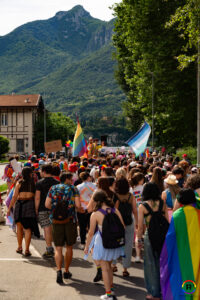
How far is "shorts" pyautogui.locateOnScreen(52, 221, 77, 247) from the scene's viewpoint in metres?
7.07

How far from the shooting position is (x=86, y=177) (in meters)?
9.22

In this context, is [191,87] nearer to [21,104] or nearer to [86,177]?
[86,177]

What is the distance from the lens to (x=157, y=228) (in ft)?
19.0

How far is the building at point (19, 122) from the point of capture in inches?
2778

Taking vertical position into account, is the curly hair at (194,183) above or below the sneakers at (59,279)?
above

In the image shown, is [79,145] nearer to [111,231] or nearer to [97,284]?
[97,284]

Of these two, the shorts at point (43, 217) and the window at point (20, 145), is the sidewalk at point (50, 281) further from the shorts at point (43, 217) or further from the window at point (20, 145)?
the window at point (20, 145)

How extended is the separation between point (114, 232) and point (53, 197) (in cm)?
147

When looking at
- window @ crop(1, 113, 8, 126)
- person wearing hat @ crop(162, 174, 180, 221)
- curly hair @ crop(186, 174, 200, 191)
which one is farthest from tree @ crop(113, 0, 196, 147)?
window @ crop(1, 113, 8, 126)

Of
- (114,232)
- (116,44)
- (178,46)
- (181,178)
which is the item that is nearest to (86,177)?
(181,178)

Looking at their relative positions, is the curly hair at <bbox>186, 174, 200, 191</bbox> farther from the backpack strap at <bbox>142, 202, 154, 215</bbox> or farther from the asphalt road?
the asphalt road

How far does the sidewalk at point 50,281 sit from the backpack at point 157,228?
35.2 inches

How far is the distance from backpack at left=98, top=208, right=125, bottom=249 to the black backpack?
3.50 feet

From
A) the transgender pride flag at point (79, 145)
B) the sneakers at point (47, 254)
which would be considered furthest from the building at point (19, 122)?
the sneakers at point (47, 254)
